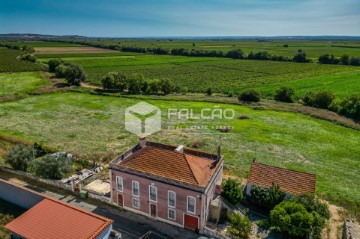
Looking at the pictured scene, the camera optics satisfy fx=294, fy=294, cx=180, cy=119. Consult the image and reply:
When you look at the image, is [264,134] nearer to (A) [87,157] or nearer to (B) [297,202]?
(B) [297,202]

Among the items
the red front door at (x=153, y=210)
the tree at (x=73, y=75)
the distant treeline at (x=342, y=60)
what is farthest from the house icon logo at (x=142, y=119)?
the distant treeline at (x=342, y=60)

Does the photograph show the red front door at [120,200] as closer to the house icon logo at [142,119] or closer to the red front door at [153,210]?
the red front door at [153,210]

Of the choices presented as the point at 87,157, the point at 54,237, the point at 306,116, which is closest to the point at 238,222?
the point at 54,237

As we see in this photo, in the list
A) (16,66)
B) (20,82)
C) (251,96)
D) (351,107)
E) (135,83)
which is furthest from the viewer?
(16,66)

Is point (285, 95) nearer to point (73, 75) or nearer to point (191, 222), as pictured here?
point (191, 222)

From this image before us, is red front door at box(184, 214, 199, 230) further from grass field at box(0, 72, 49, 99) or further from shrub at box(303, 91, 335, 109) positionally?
grass field at box(0, 72, 49, 99)

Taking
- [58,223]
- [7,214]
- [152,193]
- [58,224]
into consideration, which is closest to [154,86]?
[152,193]
